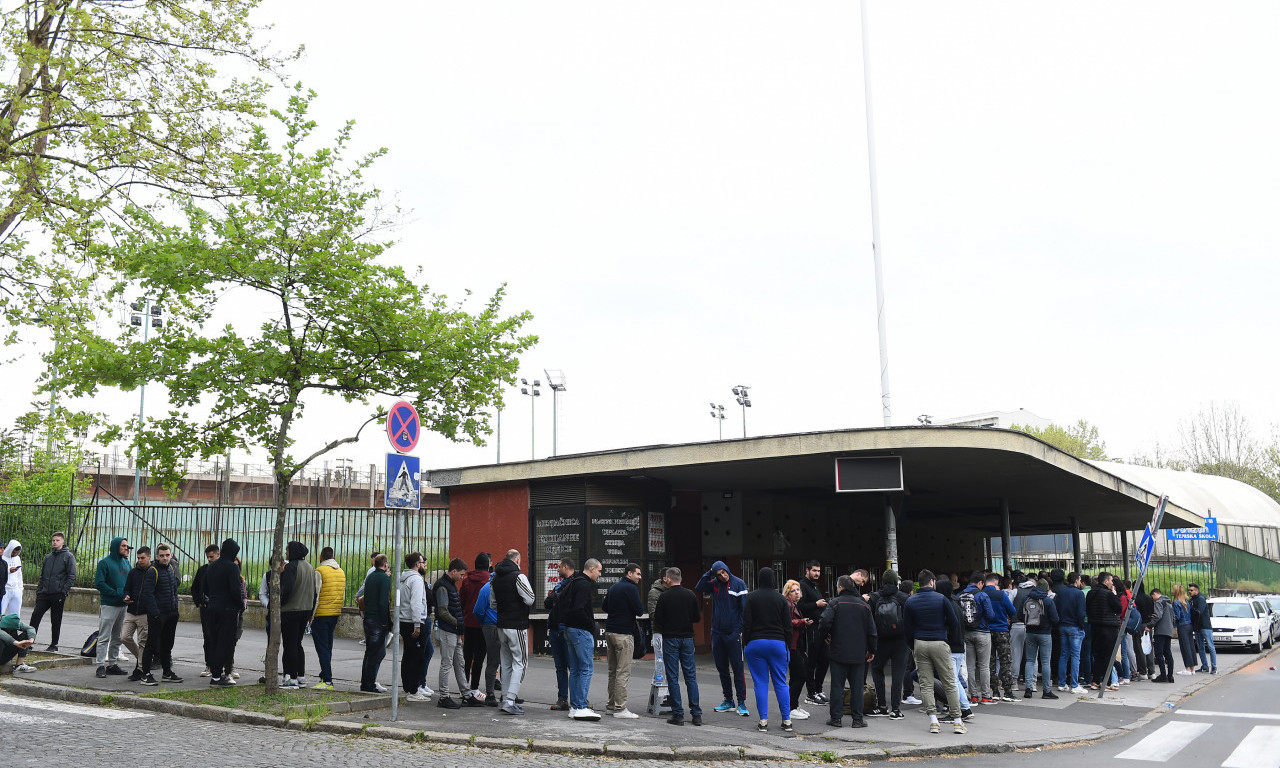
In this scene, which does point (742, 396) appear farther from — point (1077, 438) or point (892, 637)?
point (892, 637)

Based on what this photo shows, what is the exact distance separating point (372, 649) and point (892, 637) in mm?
6251

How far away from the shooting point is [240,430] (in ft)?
38.5

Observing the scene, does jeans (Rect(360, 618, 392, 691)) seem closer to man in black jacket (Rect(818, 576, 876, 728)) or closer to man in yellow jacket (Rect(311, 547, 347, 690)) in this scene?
man in yellow jacket (Rect(311, 547, 347, 690))

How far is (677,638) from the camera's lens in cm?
1116

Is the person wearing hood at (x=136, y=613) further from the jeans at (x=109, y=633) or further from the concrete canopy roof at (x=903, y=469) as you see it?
the concrete canopy roof at (x=903, y=469)

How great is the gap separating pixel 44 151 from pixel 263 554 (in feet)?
31.1

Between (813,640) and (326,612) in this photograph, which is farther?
(813,640)

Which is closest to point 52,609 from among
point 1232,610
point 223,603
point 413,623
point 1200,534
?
point 223,603

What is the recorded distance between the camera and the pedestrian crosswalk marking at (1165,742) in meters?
10.1

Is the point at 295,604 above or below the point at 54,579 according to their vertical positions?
below

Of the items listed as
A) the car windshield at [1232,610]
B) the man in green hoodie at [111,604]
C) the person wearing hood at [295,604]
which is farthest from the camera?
the car windshield at [1232,610]

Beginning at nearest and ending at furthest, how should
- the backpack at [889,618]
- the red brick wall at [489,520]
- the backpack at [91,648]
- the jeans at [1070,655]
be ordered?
the backpack at [889,618]
the backpack at [91,648]
the jeans at [1070,655]
the red brick wall at [489,520]

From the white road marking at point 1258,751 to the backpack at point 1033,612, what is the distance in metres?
2.97

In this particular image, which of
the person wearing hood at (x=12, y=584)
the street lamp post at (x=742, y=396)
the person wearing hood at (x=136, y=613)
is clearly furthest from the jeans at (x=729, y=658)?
the street lamp post at (x=742, y=396)
